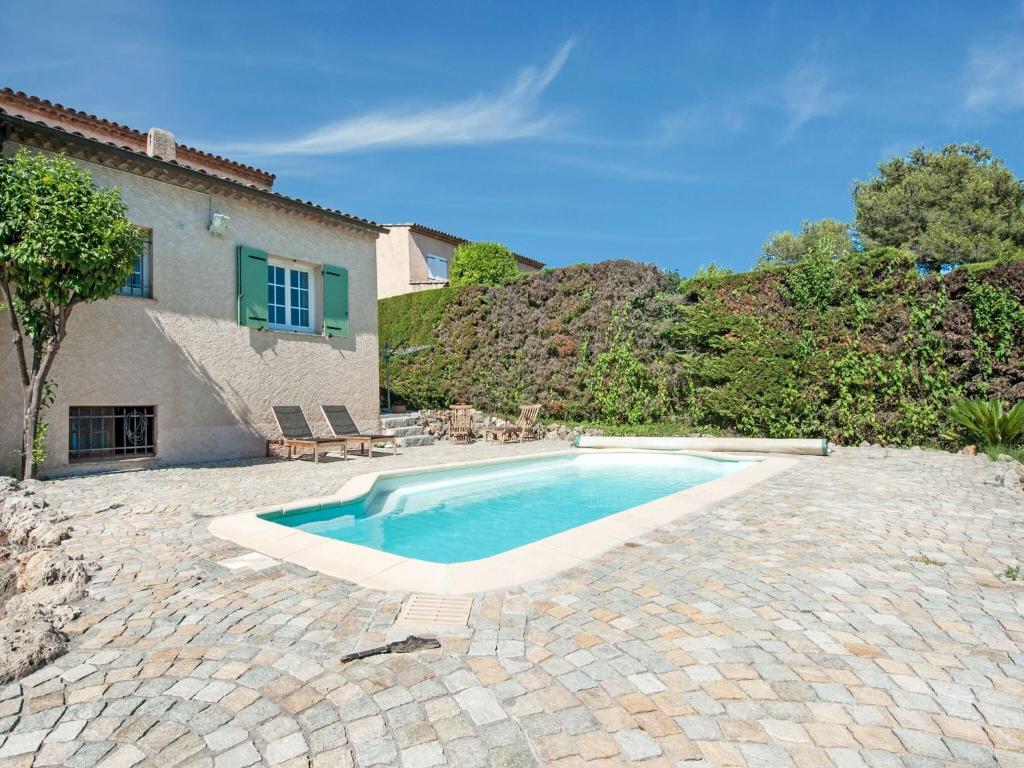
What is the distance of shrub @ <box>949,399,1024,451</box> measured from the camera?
9188 millimetres

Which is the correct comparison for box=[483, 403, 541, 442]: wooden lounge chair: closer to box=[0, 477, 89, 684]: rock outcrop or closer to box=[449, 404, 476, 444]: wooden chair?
box=[449, 404, 476, 444]: wooden chair

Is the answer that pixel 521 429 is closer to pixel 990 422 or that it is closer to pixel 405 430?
pixel 405 430

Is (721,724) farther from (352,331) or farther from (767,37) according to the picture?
(767,37)

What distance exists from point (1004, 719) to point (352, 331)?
40.5 feet

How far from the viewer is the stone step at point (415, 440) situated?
13102 millimetres

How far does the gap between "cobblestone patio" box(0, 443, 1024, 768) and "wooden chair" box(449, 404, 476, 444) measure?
32.0 ft

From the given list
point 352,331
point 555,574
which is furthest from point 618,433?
point 555,574

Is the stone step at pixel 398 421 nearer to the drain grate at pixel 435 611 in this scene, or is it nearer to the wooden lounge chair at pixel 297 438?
the wooden lounge chair at pixel 297 438

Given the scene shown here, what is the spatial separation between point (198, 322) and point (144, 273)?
1134 mm

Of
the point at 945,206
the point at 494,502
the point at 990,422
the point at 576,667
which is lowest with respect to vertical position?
the point at 494,502

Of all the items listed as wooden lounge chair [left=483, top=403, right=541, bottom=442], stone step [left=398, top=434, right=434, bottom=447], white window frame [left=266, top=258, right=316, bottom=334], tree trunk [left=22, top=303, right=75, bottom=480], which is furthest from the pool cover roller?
tree trunk [left=22, top=303, right=75, bottom=480]

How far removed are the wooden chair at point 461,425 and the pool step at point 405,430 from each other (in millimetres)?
600

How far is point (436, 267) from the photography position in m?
24.5

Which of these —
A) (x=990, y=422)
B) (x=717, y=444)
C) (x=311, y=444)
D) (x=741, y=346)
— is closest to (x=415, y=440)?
(x=311, y=444)
